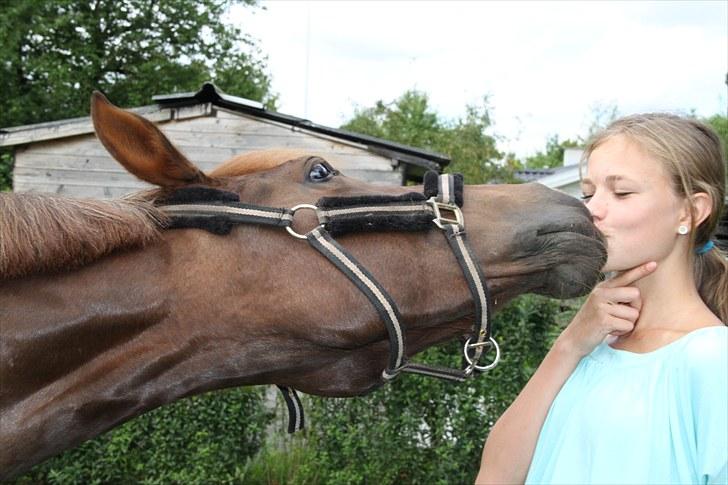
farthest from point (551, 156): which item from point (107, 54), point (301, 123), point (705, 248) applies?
point (705, 248)

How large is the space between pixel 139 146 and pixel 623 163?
129 cm

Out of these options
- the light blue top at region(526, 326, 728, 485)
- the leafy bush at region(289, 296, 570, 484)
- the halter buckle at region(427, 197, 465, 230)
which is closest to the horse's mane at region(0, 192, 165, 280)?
the halter buckle at region(427, 197, 465, 230)

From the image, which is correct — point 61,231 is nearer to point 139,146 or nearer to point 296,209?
point 139,146

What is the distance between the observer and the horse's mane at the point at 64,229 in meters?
1.78

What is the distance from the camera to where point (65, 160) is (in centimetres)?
962

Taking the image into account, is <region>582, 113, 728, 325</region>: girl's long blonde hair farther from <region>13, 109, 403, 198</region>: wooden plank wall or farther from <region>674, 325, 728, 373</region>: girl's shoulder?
<region>13, 109, 403, 198</region>: wooden plank wall

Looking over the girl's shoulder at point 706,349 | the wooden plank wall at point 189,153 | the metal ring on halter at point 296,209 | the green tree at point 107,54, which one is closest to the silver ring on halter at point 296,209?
the metal ring on halter at point 296,209

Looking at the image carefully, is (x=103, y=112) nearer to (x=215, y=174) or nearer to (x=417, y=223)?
(x=215, y=174)

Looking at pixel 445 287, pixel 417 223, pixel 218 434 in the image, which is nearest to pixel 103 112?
pixel 417 223

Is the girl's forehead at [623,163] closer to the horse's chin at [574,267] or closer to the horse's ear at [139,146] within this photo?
the horse's chin at [574,267]

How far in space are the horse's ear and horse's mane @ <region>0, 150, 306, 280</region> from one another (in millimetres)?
95

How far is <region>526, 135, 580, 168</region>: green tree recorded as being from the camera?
44250 mm

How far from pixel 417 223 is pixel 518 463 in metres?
0.75

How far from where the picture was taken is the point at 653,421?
1.69 m
